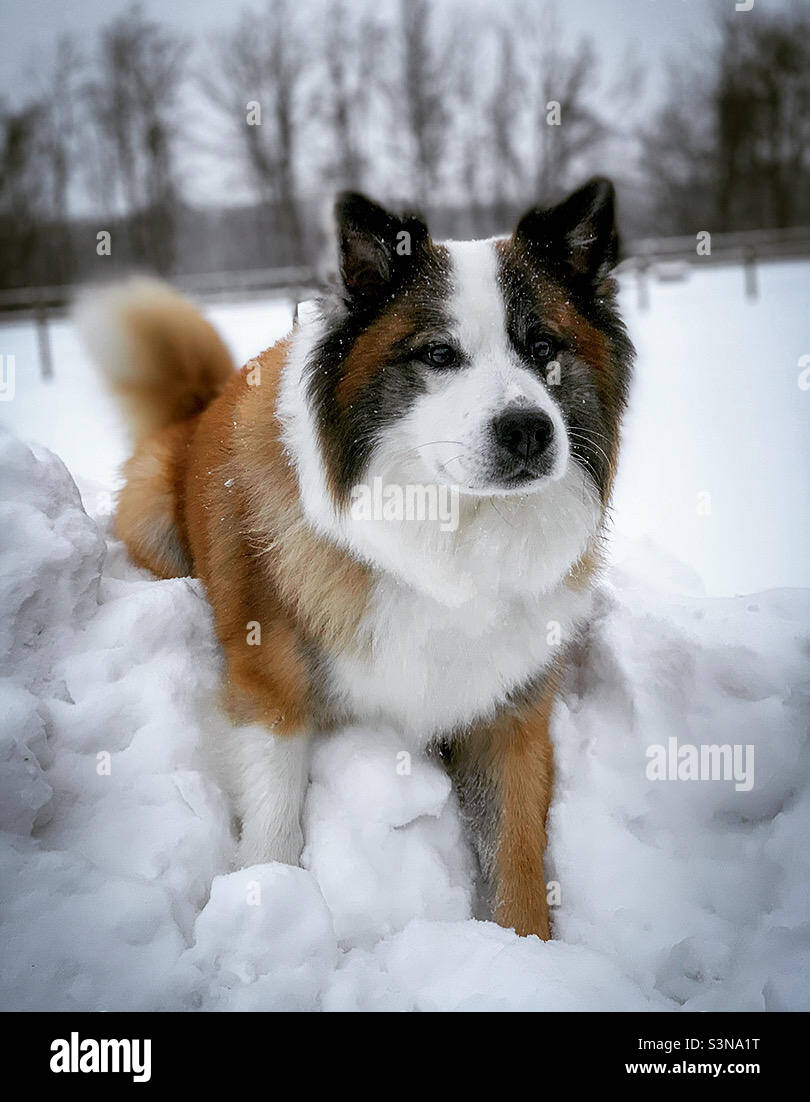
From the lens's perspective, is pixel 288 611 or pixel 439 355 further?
pixel 288 611

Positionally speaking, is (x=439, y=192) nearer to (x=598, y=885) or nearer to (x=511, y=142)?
(x=511, y=142)

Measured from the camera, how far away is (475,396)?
1.71 meters

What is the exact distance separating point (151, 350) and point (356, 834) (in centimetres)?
180

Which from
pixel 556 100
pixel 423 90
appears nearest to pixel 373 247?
pixel 556 100

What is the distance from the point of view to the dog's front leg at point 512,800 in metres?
2.02

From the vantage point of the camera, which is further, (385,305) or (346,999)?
(385,305)

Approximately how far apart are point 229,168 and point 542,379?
3.75 m

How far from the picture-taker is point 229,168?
4809 mm

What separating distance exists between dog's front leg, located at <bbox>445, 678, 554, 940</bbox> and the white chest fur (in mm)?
130

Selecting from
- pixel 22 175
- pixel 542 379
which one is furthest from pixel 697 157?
pixel 22 175

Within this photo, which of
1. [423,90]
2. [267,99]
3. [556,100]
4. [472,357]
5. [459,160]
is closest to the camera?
[472,357]

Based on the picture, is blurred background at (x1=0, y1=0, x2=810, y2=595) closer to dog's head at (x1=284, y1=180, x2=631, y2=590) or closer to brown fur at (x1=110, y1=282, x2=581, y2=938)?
dog's head at (x1=284, y1=180, x2=631, y2=590)

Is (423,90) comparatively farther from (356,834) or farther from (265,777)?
(356,834)

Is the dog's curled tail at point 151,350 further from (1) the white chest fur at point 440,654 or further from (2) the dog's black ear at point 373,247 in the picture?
(1) the white chest fur at point 440,654
